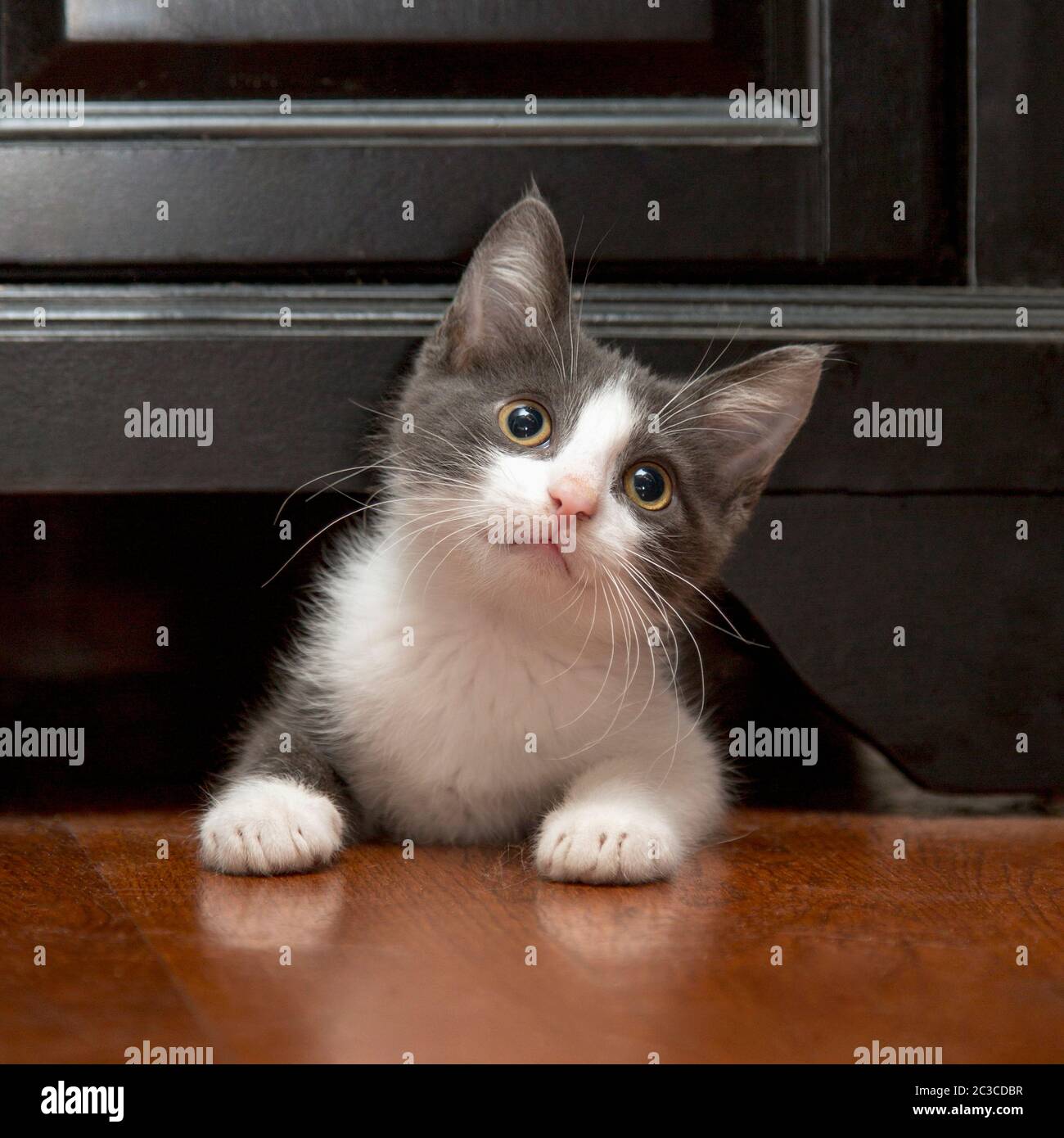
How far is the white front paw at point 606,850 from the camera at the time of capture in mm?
1122

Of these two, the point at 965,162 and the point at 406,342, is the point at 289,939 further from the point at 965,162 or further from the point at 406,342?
the point at 965,162

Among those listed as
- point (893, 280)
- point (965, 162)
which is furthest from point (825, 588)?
point (965, 162)

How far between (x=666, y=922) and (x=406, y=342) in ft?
2.69

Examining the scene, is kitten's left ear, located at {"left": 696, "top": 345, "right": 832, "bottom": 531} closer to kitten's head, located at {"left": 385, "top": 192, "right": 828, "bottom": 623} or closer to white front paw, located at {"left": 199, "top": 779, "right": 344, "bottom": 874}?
kitten's head, located at {"left": 385, "top": 192, "right": 828, "bottom": 623}

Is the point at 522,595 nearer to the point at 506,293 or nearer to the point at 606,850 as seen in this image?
the point at 606,850

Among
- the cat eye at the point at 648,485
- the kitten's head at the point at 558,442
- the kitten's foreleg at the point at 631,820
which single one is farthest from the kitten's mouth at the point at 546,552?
the kitten's foreleg at the point at 631,820

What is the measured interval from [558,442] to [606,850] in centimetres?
45

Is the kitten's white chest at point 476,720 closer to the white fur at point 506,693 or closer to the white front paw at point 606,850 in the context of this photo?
the white fur at point 506,693

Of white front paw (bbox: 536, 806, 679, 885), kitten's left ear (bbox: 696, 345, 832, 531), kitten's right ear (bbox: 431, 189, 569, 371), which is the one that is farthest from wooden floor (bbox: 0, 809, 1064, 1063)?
kitten's right ear (bbox: 431, 189, 569, 371)

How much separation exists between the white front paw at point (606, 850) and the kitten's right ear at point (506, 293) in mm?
575

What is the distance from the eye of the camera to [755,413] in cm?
136

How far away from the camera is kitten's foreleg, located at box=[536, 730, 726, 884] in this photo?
44.3 inches

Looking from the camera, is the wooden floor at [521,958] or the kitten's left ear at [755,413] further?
the kitten's left ear at [755,413]

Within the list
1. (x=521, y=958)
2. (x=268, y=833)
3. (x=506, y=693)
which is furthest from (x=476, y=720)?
(x=521, y=958)
